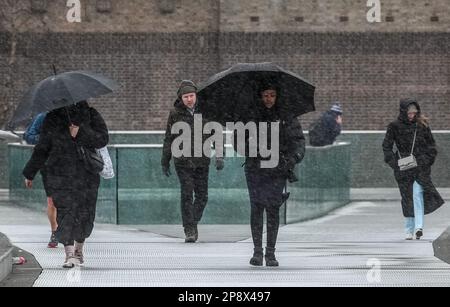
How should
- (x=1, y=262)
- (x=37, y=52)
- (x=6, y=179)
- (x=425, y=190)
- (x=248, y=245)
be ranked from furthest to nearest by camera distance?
(x=37, y=52)
(x=6, y=179)
(x=425, y=190)
(x=248, y=245)
(x=1, y=262)

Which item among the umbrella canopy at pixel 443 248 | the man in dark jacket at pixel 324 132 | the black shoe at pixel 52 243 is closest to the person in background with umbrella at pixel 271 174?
the umbrella canopy at pixel 443 248

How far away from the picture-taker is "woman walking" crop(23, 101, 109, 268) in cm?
1360

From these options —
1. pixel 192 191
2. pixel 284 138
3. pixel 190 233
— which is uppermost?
pixel 284 138

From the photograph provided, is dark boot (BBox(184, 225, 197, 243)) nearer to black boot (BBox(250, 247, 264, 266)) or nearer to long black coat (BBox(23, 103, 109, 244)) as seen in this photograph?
black boot (BBox(250, 247, 264, 266))

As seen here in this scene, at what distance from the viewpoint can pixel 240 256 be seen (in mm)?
15047

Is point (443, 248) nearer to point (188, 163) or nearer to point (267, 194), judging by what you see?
point (267, 194)

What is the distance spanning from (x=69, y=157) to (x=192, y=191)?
10.6ft

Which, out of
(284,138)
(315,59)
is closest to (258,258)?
(284,138)

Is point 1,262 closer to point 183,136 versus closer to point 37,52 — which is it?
point 183,136

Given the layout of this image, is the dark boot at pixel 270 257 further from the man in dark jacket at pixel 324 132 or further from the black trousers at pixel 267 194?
the man in dark jacket at pixel 324 132

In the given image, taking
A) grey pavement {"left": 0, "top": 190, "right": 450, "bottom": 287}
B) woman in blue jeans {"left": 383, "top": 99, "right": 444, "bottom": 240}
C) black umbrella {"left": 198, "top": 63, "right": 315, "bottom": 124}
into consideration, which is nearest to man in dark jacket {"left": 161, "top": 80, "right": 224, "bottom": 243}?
grey pavement {"left": 0, "top": 190, "right": 450, "bottom": 287}
